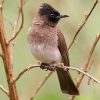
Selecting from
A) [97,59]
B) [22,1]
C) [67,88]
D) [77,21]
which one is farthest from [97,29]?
[22,1]

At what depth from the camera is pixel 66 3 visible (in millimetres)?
4828

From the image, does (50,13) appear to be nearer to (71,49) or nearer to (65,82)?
(65,82)

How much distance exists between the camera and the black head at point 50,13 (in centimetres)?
407

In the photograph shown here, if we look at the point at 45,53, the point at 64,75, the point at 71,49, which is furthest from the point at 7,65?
the point at 71,49

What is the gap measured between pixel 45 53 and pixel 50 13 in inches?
14.6

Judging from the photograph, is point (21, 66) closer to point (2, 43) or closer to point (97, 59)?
point (97, 59)

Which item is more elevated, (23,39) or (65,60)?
(65,60)

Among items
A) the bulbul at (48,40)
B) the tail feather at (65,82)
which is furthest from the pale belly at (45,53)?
the tail feather at (65,82)

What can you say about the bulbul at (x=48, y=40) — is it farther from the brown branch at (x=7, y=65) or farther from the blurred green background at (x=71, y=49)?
the brown branch at (x=7, y=65)

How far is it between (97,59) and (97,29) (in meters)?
0.74

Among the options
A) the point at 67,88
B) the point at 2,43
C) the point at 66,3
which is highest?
the point at 2,43

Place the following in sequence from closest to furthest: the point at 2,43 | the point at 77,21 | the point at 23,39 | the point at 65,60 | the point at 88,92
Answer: the point at 2,43, the point at 88,92, the point at 65,60, the point at 77,21, the point at 23,39

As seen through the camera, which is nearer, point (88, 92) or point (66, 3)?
point (88, 92)

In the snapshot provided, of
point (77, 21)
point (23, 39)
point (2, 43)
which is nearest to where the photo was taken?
point (2, 43)
